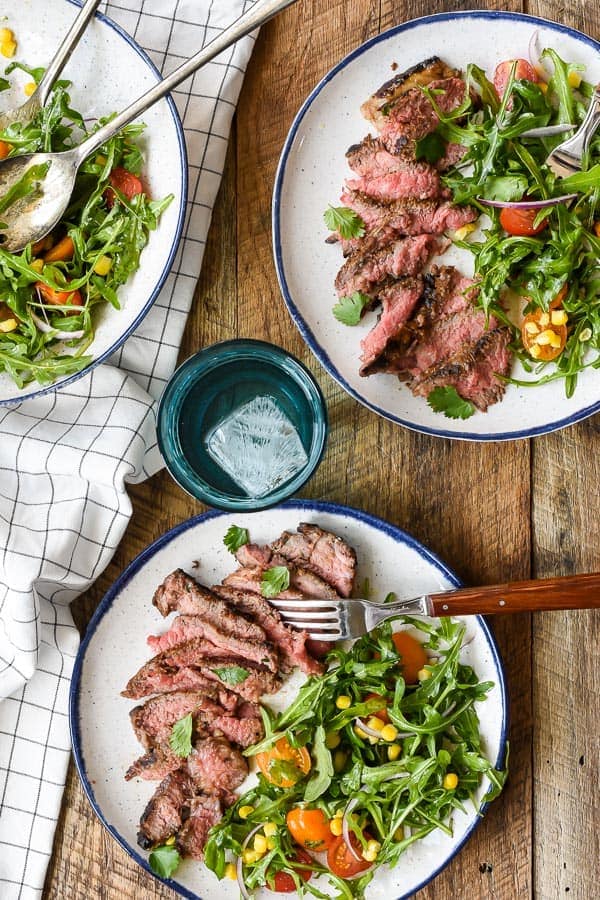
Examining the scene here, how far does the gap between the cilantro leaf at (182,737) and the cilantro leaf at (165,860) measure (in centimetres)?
30

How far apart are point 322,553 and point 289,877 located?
103cm

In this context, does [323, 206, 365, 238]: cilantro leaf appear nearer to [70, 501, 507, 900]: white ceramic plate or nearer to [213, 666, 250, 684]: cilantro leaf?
[70, 501, 507, 900]: white ceramic plate

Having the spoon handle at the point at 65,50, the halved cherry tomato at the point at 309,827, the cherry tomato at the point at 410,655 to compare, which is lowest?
the halved cherry tomato at the point at 309,827

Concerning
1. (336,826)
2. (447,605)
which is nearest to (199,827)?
(336,826)

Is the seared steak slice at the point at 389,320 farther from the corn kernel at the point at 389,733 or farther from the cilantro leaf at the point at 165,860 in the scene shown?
the cilantro leaf at the point at 165,860

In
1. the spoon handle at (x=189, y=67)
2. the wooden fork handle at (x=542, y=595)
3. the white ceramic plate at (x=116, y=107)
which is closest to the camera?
the spoon handle at (x=189, y=67)

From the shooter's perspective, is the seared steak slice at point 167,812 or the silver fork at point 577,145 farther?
the seared steak slice at point 167,812

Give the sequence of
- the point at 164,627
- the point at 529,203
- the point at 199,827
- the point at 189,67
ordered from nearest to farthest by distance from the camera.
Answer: the point at 189,67 → the point at 529,203 → the point at 199,827 → the point at 164,627

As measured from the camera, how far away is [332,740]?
2701mm

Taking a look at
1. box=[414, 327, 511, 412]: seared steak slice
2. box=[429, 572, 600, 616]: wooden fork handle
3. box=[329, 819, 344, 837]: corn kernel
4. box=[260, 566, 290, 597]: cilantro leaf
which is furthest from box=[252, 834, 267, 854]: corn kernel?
box=[414, 327, 511, 412]: seared steak slice

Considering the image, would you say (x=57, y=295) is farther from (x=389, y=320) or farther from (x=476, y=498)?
(x=476, y=498)

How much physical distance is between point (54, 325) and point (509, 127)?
149 cm

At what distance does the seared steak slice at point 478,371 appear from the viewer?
8.72 feet

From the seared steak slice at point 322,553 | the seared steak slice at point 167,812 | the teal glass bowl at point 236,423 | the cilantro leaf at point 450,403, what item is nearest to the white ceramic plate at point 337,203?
the cilantro leaf at point 450,403
